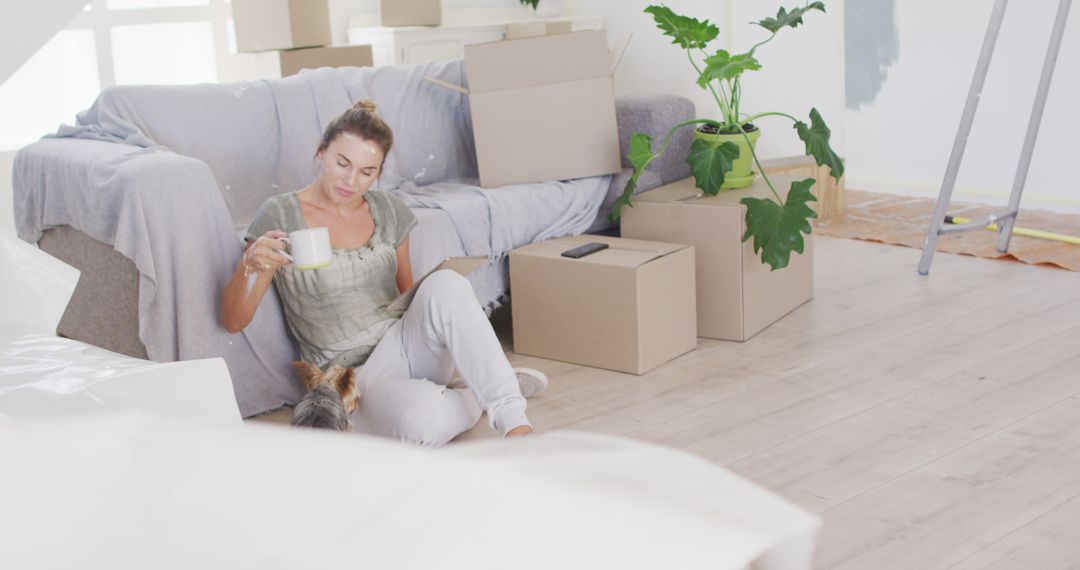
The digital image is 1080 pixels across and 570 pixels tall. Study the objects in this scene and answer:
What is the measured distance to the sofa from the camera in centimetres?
220

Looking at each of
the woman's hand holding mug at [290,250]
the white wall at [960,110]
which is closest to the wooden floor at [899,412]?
the woman's hand holding mug at [290,250]

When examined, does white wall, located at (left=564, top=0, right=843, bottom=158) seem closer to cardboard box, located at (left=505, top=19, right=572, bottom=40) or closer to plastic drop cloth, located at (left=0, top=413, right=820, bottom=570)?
cardboard box, located at (left=505, top=19, right=572, bottom=40)

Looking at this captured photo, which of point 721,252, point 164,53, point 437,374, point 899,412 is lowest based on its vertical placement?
point 899,412

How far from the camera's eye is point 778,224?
108 inches

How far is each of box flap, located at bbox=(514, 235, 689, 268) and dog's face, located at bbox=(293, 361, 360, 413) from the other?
0.75 metres

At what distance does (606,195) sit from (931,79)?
6.76 ft

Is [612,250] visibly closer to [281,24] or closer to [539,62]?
[539,62]

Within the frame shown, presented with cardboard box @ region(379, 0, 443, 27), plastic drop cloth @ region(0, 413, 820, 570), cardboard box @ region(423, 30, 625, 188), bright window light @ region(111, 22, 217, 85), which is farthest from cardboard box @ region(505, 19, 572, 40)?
plastic drop cloth @ region(0, 413, 820, 570)

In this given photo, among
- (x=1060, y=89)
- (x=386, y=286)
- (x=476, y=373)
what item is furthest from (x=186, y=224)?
(x=1060, y=89)

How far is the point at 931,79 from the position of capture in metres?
4.48

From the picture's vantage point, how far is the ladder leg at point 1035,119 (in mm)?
3398

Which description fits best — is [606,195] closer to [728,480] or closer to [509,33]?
[509,33]

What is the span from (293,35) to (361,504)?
4.43 metres

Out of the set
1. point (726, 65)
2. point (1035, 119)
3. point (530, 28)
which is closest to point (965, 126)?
point (1035, 119)
